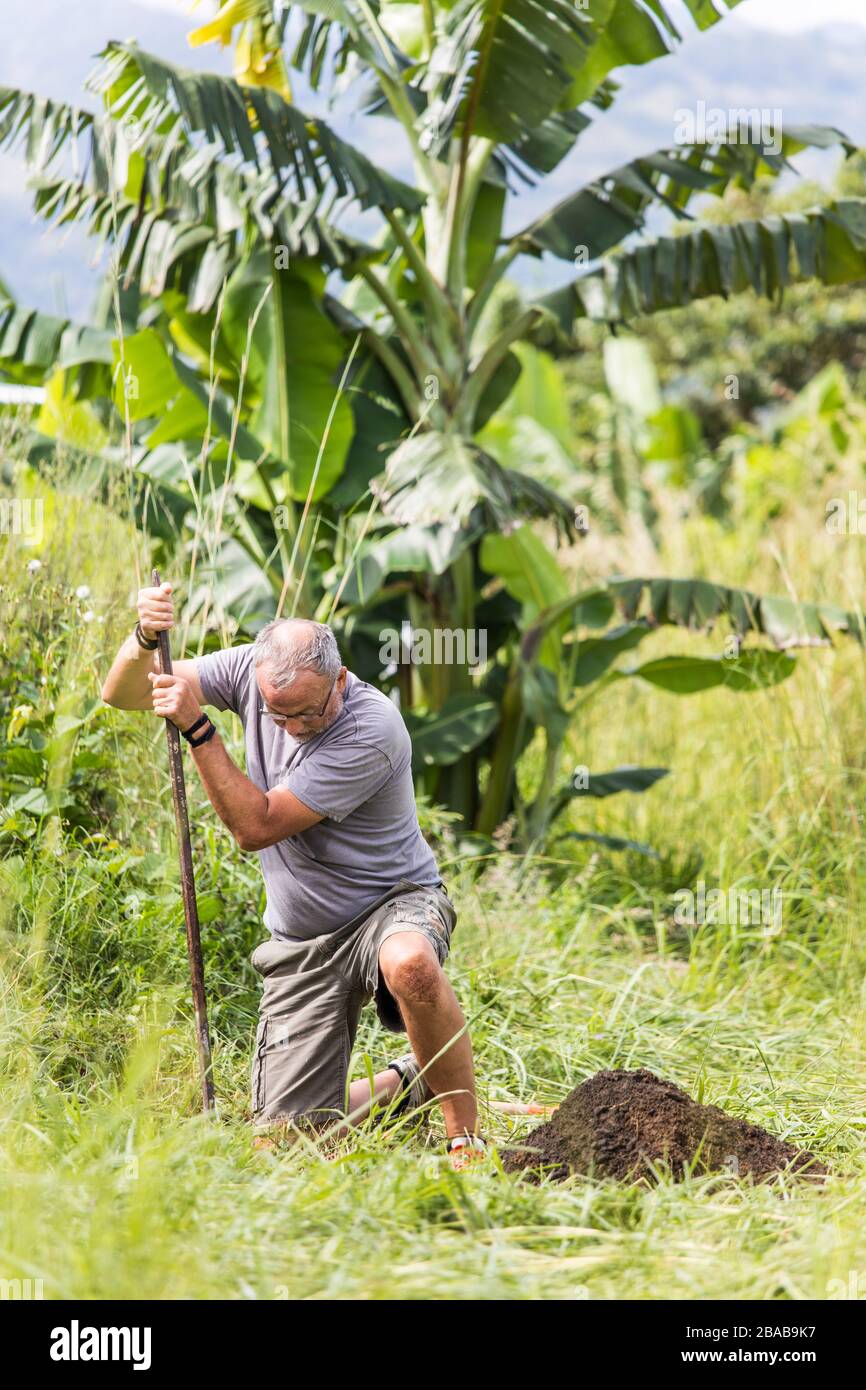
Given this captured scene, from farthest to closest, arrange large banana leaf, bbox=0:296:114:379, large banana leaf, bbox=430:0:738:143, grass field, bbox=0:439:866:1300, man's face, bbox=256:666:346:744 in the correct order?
1. large banana leaf, bbox=0:296:114:379
2. large banana leaf, bbox=430:0:738:143
3. man's face, bbox=256:666:346:744
4. grass field, bbox=0:439:866:1300

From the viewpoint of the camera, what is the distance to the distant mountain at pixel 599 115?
233 inches

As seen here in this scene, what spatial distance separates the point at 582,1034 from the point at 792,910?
69.4 inches

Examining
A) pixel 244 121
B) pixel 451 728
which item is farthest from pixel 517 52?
pixel 451 728

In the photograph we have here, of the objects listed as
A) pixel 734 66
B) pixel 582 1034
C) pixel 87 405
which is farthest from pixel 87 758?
pixel 734 66

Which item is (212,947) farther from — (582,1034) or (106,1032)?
(582,1034)

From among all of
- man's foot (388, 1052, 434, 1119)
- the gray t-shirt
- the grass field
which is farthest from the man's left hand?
man's foot (388, 1052, 434, 1119)

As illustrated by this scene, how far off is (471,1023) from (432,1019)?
909 millimetres

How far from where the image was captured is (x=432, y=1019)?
11.5 ft

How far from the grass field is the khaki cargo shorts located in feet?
0.57

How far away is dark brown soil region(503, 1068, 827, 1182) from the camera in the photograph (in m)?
3.28

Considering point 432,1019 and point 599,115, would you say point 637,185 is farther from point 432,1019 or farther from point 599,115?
point 432,1019

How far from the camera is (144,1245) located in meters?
2.50

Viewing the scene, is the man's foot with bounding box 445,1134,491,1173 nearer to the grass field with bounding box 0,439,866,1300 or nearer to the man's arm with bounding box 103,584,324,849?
the grass field with bounding box 0,439,866,1300

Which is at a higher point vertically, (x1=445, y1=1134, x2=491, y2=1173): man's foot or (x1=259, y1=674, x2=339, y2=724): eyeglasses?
(x1=259, y1=674, x2=339, y2=724): eyeglasses
